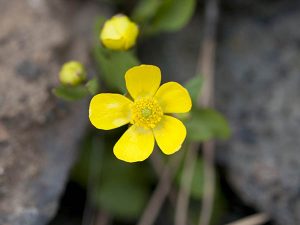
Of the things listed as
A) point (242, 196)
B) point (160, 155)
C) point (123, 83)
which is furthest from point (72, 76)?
point (242, 196)

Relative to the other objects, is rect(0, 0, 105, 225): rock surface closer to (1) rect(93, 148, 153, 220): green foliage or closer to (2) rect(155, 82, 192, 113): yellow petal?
(1) rect(93, 148, 153, 220): green foliage

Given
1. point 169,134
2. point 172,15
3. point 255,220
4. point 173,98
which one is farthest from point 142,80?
point 255,220

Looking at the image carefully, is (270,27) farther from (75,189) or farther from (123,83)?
(75,189)

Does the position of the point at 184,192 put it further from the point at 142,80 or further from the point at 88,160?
the point at 142,80

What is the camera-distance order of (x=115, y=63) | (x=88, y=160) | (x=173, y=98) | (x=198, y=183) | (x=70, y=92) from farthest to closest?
(x=88, y=160), (x=198, y=183), (x=115, y=63), (x=70, y=92), (x=173, y=98)

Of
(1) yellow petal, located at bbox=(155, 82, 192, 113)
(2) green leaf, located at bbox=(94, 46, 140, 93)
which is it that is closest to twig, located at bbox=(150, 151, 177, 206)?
(2) green leaf, located at bbox=(94, 46, 140, 93)

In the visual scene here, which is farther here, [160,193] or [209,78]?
[209,78]

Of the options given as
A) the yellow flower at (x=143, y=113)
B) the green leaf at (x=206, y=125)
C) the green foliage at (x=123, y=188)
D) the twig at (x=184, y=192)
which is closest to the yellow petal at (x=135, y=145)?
the yellow flower at (x=143, y=113)
